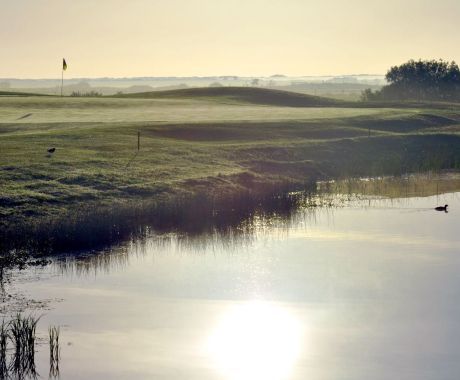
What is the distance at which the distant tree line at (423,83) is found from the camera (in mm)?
145250

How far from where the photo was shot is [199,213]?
50.1 m

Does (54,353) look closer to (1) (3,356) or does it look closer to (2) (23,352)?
(2) (23,352)

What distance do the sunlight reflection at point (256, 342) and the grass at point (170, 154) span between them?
1290cm

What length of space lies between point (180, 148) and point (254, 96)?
180ft

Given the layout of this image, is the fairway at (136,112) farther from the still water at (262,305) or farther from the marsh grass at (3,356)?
the marsh grass at (3,356)

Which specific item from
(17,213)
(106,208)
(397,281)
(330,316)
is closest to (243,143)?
(106,208)

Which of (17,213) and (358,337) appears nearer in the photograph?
(358,337)

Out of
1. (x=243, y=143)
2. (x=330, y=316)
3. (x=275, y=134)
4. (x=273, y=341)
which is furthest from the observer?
(x=275, y=134)

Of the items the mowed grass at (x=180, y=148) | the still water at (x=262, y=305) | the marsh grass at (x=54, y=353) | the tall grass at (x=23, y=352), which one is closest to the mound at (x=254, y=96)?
the mowed grass at (x=180, y=148)

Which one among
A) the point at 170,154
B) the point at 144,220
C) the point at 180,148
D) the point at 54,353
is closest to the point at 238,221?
the point at 144,220

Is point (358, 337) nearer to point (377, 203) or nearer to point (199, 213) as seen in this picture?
point (199, 213)

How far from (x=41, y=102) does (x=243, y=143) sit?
30.3m

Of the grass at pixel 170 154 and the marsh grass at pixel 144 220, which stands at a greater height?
the grass at pixel 170 154

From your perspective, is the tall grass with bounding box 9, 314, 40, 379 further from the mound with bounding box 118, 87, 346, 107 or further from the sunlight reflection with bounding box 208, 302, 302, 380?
the mound with bounding box 118, 87, 346, 107
